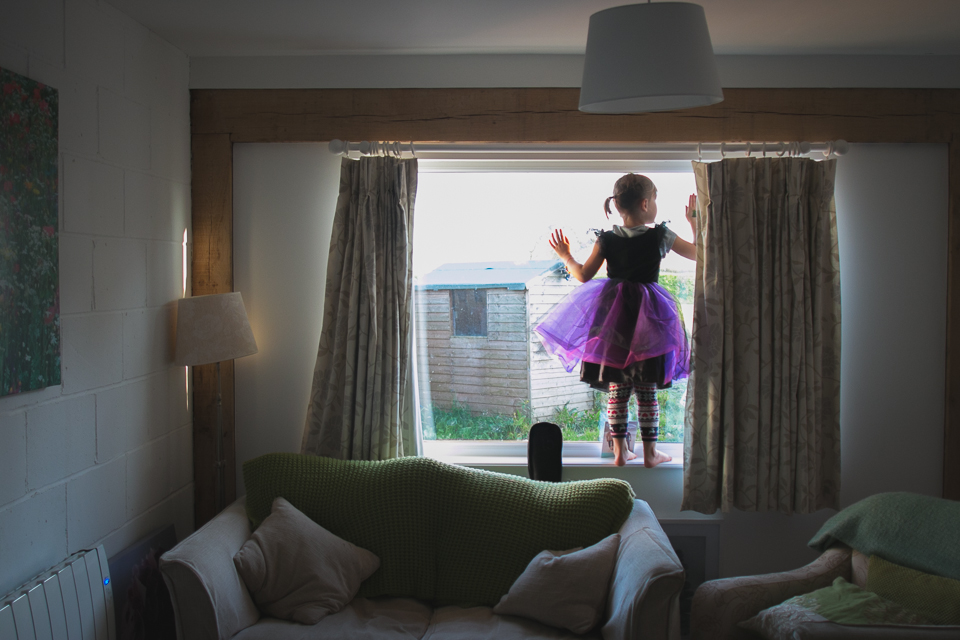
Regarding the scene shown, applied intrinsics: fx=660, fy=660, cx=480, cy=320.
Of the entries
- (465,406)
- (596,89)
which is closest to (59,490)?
(465,406)

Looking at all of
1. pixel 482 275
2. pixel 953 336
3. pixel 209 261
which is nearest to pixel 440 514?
pixel 482 275

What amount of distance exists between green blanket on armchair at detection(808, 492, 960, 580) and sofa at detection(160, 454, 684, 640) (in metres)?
0.66

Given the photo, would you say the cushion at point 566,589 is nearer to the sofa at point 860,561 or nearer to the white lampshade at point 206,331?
the sofa at point 860,561

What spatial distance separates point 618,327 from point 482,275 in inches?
26.3

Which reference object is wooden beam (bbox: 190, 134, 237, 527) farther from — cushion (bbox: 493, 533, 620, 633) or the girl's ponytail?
the girl's ponytail

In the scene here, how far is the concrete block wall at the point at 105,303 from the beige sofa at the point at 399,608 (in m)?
0.38

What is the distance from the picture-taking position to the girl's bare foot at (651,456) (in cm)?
277

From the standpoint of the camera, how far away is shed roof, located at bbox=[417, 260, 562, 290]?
2.94 metres

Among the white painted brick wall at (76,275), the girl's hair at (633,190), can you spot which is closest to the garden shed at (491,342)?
the girl's hair at (633,190)

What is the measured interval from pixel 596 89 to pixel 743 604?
1600 mm

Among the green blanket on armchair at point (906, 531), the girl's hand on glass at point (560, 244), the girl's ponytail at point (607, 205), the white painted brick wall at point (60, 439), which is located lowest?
the green blanket on armchair at point (906, 531)

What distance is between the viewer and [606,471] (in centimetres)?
283

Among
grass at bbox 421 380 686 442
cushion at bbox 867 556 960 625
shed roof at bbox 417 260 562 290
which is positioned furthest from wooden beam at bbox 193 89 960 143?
cushion at bbox 867 556 960 625

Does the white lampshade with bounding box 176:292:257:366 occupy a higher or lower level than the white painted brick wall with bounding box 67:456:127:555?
higher
